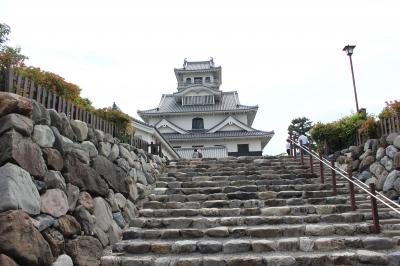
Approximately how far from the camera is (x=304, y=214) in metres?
6.12

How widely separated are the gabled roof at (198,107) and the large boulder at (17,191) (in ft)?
84.3

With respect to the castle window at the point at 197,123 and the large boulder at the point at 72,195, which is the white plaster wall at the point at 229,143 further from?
the large boulder at the point at 72,195

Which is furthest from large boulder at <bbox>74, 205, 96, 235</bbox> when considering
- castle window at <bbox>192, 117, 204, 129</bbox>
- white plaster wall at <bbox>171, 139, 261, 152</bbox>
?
castle window at <bbox>192, 117, 204, 129</bbox>

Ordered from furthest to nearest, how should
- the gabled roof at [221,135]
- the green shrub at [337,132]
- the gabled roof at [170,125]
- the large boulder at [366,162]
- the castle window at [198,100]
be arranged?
the castle window at [198,100], the gabled roof at [170,125], the gabled roof at [221,135], the green shrub at [337,132], the large boulder at [366,162]

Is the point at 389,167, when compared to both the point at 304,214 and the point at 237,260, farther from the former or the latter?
the point at 237,260

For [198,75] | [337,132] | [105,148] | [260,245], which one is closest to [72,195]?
[105,148]

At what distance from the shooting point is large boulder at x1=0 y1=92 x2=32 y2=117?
11.9 feet

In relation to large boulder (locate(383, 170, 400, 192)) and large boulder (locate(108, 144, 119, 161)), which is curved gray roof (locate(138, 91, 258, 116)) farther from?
large boulder (locate(108, 144, 119, 161))

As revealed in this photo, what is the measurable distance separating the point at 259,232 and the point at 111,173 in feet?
8.22

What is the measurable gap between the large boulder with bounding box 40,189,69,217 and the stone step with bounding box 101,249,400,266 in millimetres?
945

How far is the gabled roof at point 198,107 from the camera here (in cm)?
2923

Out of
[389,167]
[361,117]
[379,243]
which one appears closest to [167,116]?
[361,117]

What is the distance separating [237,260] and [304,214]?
2.06m

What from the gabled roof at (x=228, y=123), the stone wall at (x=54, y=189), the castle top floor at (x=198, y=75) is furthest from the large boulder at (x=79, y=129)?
the castle top floor at (x=198, y=75)
